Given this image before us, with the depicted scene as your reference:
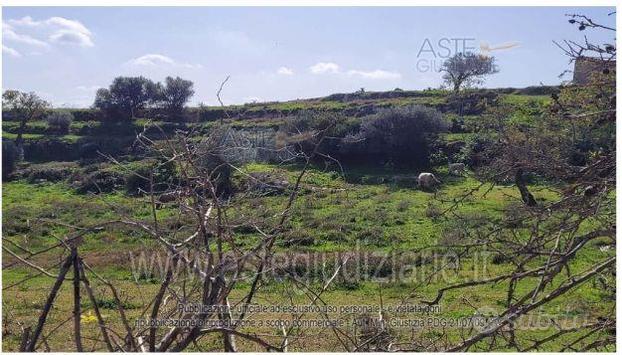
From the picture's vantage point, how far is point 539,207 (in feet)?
7.88

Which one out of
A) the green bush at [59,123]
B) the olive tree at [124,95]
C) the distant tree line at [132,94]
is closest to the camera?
the distant tree line at [132,94]

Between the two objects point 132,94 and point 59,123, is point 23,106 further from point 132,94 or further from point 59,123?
point 132,94

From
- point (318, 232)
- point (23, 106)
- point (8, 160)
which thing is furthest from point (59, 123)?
point (318, 232)

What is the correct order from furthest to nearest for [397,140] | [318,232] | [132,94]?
[132,94] → [397,140] → [318,232]

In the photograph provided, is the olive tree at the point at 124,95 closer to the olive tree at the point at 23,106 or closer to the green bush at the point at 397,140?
the olive tree at the point at 23,106

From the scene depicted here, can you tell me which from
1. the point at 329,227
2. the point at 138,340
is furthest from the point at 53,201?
the point at 138,340

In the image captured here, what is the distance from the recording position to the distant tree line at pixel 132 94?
24406 millimetres

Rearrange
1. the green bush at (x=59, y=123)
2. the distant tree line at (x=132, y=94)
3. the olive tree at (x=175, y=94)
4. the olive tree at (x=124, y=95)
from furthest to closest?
the green bush at (x=59, y=123)
the olive tree at (x=124, y=95)
the distant tree line at (x=132, y=94)
the olive tree at (x=175, y=94)

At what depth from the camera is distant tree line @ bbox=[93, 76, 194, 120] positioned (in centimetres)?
2441

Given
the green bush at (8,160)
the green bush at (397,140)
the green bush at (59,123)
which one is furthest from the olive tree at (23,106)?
the green bush at (397,140)

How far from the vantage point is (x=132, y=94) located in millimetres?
29266

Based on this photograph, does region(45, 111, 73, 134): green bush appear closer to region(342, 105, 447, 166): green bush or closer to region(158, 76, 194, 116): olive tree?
region(158, 76, 194, 116): olive tree

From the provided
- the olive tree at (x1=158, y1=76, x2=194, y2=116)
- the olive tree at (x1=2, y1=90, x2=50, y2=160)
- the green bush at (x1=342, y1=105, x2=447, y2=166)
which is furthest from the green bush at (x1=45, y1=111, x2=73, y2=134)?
the green bush at (x1=342, y1=105, x2=447, y2=166)

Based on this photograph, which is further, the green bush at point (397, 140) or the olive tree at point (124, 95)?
the olive tree at point (124, 95)
